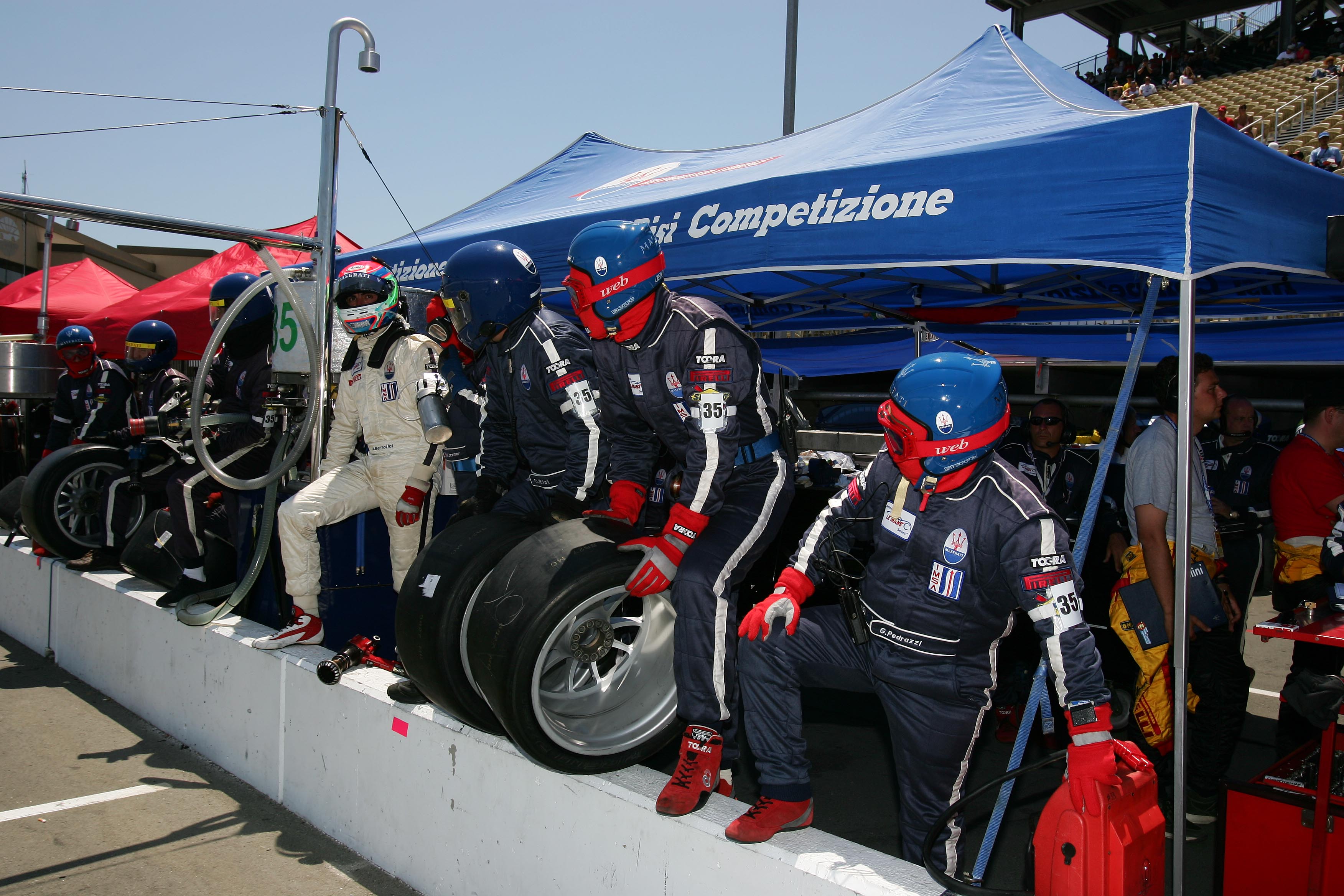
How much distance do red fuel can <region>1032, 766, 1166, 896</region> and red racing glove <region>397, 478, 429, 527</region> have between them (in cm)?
311

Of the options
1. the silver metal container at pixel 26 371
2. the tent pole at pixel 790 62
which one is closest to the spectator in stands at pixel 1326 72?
the tent pole at pixel 790 62

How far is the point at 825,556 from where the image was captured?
111 inches

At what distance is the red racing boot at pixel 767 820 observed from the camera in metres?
2.57

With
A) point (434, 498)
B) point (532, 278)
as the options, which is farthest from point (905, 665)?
point (434, 498)

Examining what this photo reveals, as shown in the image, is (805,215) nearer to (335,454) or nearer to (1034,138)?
(1034,138)

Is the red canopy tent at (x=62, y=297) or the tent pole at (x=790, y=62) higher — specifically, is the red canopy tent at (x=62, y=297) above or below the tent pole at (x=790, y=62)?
below

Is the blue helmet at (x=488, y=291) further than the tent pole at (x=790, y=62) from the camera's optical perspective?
No

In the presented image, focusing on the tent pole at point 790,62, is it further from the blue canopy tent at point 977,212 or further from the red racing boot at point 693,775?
the red racing boot at point 693,775

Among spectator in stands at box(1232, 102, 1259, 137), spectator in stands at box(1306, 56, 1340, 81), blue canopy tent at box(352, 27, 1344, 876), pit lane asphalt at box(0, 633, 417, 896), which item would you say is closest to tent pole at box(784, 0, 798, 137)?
blue canopy tent at box(352, 27, 1344, 876)

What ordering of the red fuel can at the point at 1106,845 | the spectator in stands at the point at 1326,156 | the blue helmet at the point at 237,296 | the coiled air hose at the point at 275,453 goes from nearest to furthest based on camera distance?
the red fuel can at the point at 1106,845, the coiled air hose at the point at 275,453, the blue helmet at the point at 237,296, the spectator in stands at the point at 1326,156

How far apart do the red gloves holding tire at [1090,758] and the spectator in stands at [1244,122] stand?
75.0 feet

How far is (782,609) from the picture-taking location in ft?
8.87

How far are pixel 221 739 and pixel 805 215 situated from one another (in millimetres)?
3726

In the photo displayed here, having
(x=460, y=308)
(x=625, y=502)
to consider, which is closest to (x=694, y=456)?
(x=625, y=502)
